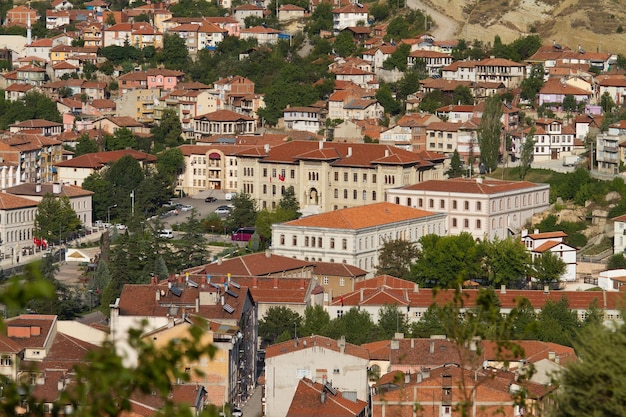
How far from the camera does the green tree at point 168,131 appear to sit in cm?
10304

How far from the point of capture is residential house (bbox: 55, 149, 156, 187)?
93125mm

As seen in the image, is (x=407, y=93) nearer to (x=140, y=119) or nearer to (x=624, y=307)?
(x=140, y=119)

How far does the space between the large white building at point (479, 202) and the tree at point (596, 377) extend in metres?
57.4

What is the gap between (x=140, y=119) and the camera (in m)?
108

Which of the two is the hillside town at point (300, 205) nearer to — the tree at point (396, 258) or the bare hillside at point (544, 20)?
the tree at point (396, 258)

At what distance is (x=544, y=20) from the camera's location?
11631cm

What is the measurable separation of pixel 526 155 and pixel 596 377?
220 ft

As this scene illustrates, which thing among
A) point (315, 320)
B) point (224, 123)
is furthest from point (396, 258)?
point (224, 123)

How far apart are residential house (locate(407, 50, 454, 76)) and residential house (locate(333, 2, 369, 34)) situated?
36.3ft

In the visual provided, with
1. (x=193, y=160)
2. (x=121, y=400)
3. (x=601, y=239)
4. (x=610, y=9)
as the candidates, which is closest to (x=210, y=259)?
(x=601, y=239)

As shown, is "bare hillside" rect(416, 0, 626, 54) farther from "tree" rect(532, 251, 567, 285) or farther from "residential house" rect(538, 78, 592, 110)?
"tree" rect(532, 251, 567, 285)

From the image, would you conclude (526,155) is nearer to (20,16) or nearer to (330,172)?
(330,172)

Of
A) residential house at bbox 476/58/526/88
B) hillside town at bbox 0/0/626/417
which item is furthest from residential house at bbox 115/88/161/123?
residential house at bbox 476/58/526/88

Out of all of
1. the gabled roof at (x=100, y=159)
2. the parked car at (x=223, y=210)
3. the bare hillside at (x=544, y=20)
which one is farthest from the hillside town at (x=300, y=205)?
the bare hillside at (x=544, y=20)
